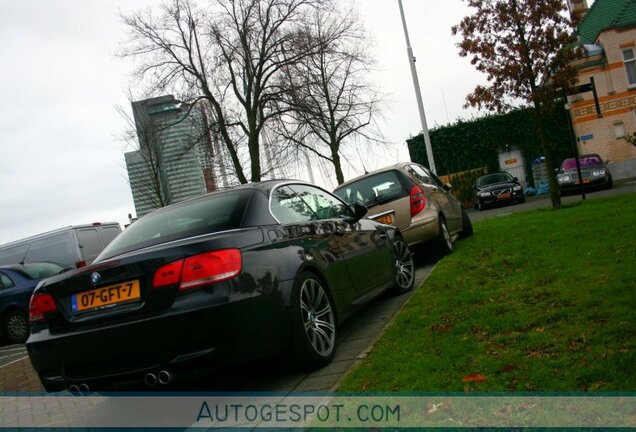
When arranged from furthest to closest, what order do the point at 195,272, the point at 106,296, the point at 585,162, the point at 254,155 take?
the point at 254,155 < the point at 585,162 < the point at 106,296 < the point at 195,272

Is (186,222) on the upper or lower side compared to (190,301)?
upper

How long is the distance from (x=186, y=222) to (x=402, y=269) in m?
3.36

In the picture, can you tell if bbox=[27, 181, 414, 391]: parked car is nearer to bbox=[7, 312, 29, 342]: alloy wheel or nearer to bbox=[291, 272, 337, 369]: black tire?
bbox=[291, 272, 337, 369]: black tire

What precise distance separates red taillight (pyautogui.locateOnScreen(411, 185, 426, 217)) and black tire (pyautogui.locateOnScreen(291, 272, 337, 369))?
4340mm

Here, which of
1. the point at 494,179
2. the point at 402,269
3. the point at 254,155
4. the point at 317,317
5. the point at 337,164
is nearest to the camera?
the point at 317,317

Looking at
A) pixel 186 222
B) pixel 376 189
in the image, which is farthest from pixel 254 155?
pixel 186 222

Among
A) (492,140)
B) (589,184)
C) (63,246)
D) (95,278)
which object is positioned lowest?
(589,184)

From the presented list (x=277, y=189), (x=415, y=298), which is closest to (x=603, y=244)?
(x=415, y=298)

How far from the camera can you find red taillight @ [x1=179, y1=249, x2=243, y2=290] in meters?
3.78

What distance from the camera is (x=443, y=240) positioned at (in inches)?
365

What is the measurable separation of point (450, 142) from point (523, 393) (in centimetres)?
3114

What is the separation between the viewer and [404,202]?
29.7 feet

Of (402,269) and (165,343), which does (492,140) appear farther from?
(165,343)

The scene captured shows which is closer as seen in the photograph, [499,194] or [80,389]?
[80,389]
